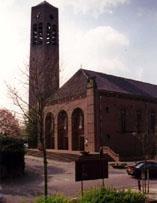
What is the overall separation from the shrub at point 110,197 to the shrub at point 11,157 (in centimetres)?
2216

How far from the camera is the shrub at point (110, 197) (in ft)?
43.4

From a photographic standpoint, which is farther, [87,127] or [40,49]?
[40,49]

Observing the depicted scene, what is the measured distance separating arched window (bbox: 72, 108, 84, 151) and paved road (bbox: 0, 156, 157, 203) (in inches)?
639

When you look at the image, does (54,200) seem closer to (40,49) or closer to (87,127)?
(87,127)

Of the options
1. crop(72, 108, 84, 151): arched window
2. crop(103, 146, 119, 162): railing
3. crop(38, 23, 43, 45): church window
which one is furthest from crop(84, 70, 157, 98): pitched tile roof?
crop(38, 23, 43, 45): church window

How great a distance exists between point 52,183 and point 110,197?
760 inches

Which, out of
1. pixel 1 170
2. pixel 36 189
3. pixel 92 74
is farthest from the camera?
pixel 92 74

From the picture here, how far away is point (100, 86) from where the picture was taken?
56.9 metres

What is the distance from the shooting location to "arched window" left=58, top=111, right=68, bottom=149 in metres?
62.5

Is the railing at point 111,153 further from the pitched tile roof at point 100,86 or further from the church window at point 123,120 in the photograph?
the pitched tile roof at point 100,86

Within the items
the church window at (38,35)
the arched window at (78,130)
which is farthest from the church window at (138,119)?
the church window at (38,35)

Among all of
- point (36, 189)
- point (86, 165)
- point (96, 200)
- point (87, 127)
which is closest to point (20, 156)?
point (36, 189)

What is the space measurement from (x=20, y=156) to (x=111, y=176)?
336 inches

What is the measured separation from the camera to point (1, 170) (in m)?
34.8
